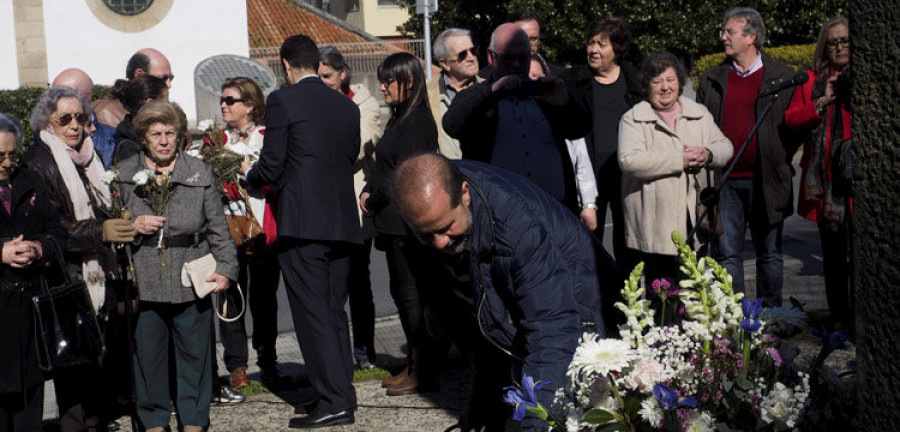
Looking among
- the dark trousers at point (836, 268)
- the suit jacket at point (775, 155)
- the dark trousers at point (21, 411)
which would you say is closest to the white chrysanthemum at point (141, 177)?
the dark trousers at point (21, 411)

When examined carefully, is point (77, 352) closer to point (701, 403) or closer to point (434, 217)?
point (434, 217)

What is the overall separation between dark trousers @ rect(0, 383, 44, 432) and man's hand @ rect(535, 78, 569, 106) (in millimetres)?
2900

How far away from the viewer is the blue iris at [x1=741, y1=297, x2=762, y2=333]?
2.78m

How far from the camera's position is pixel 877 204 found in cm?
200

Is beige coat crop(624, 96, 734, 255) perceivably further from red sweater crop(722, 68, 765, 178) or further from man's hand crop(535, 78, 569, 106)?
man's hand crop(535, 78, 569, 106)

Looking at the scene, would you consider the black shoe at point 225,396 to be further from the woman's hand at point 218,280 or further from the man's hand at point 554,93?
the man's hand at point 554,93

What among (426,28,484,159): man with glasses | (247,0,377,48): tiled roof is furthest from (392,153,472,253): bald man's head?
(247,0,377,48): tiled roof

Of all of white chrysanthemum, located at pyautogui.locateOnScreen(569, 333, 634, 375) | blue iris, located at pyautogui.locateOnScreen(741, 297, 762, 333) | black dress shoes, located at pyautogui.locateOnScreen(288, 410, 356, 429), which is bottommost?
black dress shoes, located at pyautogui.locateOnScreen(288, 410, 356, 429)

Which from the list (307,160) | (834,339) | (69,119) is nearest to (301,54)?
(307,160)

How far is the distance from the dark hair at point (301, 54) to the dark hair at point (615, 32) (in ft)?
6.06

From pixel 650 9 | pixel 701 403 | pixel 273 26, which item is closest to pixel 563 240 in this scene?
pixel 701 403

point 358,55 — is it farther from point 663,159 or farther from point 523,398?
Result: point 523,398

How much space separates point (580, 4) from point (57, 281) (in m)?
25.3

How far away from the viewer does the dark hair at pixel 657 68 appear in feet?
21.9
